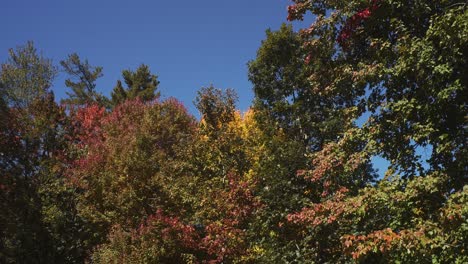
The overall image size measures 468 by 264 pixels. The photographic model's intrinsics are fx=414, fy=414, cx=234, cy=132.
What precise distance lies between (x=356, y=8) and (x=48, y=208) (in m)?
→ 14.5

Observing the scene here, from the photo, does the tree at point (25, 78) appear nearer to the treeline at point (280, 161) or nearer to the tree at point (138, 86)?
the treeline at point (280, 161)

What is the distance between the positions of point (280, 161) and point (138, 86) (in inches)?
1152

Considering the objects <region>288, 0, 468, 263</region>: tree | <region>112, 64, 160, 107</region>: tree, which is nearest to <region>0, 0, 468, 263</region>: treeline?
<region>288, 0, 468, 263</region>: tree

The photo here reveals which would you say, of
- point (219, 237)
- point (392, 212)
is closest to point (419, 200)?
point (392, 212)

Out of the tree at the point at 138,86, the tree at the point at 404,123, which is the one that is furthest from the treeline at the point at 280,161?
the tree at the point at 138,86

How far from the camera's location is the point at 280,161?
44.4 ft

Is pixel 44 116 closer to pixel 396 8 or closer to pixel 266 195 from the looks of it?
pixel 266 195

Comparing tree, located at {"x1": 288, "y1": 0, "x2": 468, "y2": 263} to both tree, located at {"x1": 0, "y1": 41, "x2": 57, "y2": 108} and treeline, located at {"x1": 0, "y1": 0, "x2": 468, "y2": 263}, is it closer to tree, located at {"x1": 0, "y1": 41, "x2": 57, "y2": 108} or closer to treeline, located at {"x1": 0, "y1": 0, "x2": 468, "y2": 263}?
treeline, located at {"x1": 0, "y1": 0, "x2": 468, "y2": 263}

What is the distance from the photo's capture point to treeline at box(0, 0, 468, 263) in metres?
7.37

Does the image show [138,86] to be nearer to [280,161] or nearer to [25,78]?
[25,78]

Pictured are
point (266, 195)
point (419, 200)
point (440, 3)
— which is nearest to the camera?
point (419, 200)

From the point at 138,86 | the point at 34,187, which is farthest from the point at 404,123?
the point at 138,86

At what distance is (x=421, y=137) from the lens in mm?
7625

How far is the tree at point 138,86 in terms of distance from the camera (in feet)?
125
